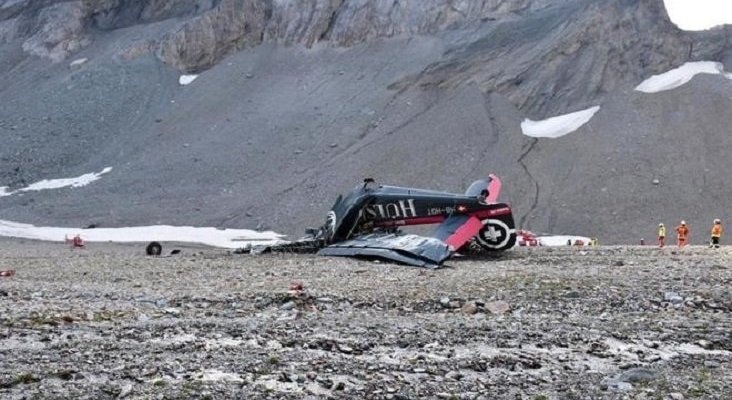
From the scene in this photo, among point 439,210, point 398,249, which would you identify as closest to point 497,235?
point 439,210

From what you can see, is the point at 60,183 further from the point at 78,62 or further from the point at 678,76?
the point at 678,76

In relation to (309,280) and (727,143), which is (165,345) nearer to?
(309,280)

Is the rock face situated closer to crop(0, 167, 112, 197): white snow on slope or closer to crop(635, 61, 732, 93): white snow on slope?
crop(635, 61, 732, 93): white snow on slope

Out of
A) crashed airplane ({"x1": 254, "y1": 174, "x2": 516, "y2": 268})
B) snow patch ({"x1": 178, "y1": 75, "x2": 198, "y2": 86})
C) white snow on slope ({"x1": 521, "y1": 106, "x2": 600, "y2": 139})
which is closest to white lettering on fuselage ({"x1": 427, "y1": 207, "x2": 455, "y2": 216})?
crashed airplane ({"x1": 254, "y1": 174, "x2": 516, "y2": 268})

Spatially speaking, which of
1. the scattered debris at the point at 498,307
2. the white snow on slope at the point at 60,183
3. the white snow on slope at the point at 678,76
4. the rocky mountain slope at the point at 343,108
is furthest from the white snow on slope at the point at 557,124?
the scattered debris at the point at 498,307

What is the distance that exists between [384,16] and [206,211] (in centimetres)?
3553

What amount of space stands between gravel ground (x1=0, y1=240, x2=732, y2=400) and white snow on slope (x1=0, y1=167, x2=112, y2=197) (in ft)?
163

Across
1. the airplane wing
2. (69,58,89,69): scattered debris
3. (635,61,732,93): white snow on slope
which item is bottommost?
the airplane wing

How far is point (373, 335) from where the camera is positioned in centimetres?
952

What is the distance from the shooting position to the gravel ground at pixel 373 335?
7297 millimetres

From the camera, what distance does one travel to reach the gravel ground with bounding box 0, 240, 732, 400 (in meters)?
7.30

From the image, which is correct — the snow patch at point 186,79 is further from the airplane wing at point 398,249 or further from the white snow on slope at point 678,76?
the airplane wing at point 398,249

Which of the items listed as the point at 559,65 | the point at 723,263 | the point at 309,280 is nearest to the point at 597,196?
the point at 559,65

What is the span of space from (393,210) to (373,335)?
593 inches
